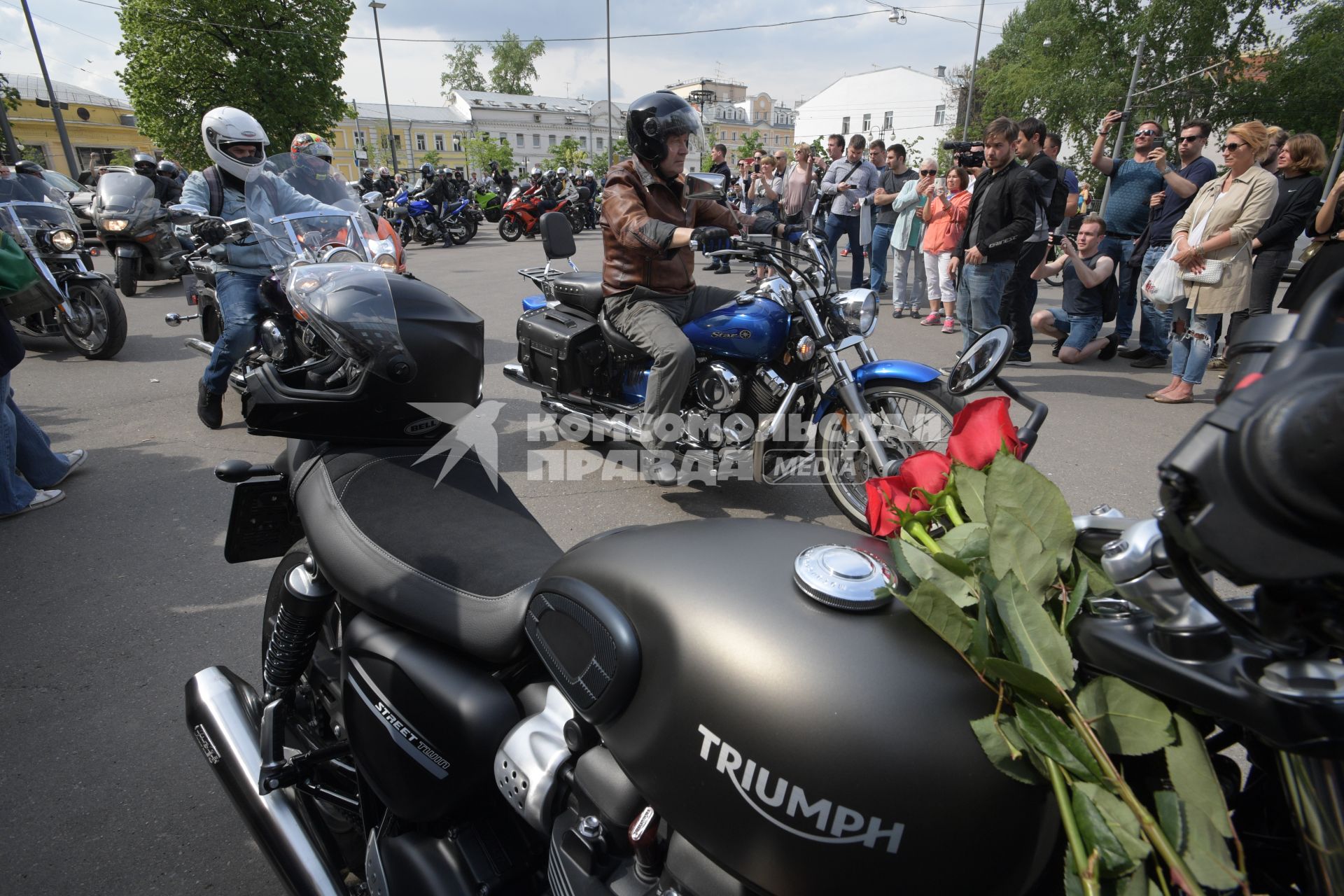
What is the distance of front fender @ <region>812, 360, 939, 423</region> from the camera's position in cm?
340

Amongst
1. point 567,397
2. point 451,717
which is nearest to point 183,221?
point 567,397

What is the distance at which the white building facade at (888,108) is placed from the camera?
6194 cm

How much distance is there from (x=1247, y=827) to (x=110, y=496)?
4.97 metres

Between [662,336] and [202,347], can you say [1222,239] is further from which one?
[202,347]

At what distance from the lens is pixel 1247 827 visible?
843 mm

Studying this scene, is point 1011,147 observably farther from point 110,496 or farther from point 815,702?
point 110,496

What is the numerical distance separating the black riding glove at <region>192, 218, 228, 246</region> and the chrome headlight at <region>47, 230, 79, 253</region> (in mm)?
3866

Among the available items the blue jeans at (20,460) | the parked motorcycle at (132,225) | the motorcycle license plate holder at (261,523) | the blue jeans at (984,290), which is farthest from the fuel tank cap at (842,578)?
the parked motorcycle at (132,225)

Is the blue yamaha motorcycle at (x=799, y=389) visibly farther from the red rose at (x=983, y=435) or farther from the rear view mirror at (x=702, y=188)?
the red rose at (x=983, y=435)

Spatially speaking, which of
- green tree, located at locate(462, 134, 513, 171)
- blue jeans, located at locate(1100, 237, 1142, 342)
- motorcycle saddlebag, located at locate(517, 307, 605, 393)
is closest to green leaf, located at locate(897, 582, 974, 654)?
motorcycle saddlebag, located at locate(517, 307, 605, 393)

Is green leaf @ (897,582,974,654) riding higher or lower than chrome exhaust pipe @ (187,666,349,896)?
higher

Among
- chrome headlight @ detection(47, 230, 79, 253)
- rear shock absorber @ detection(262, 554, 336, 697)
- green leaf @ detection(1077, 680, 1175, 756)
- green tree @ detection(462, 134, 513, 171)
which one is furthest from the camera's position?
green tree @ detection(462, 134, 513, 171)

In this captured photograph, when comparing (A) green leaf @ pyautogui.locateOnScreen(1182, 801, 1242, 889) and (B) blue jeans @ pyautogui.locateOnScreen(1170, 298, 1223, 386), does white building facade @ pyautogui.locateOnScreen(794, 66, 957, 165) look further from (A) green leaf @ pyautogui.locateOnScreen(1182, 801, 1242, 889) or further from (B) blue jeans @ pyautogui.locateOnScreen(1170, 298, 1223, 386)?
(A) green leaf @ pyautogui.locateOnScreen(1182, 801, 1242, 889)

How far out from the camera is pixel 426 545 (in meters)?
1.62
